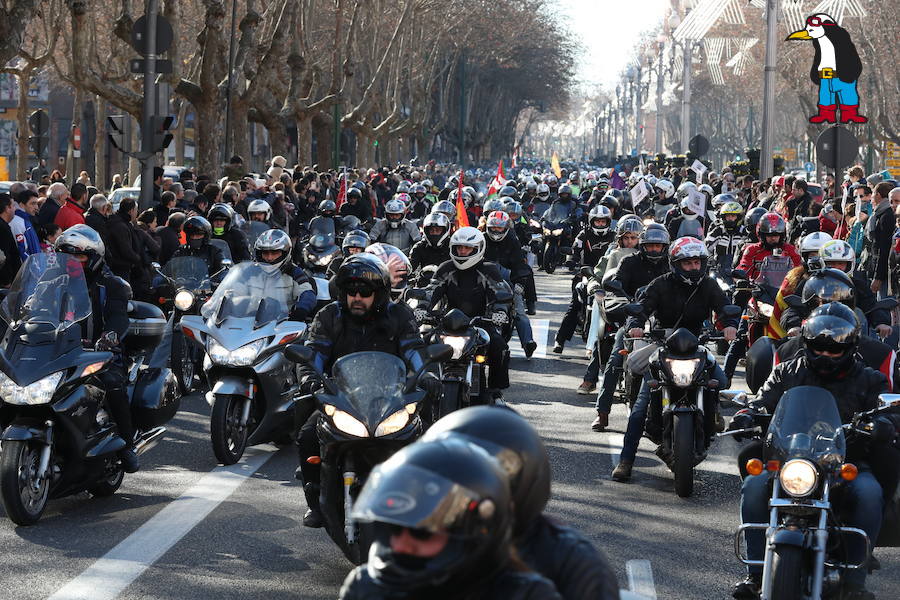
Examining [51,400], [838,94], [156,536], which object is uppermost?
[838,94]

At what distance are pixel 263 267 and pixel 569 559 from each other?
295 inches

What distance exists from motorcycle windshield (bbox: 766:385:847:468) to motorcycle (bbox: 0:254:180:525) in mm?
3704

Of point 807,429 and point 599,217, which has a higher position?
point 599,217

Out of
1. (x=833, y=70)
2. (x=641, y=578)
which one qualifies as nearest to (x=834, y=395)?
(x=641, y=578)

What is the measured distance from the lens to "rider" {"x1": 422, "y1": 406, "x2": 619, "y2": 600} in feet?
10.9

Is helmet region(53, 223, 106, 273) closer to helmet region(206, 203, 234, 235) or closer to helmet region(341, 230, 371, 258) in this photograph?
helmet region(206, 203, 234, 235)

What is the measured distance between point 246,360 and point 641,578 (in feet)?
12.0

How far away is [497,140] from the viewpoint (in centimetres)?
11881

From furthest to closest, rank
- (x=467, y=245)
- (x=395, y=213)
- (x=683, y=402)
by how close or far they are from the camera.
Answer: (x=395, y=213), (x=467, y=245), (x=683, y=402)

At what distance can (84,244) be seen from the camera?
29.7 ft

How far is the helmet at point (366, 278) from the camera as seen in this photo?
26.0 feet

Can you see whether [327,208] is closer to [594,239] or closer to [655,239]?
[594,239]

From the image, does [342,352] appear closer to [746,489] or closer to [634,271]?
[746,489]

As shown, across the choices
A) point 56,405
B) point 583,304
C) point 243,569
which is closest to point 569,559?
point 243,569
